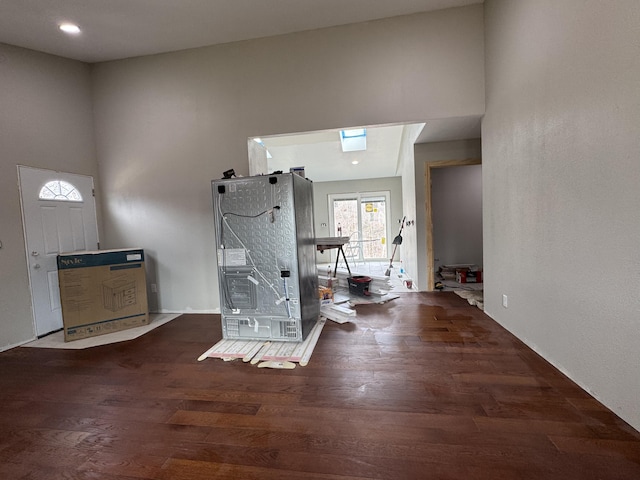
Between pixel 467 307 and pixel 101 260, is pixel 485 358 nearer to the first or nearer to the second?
pixel 467 307

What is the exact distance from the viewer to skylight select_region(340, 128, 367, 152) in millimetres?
5375

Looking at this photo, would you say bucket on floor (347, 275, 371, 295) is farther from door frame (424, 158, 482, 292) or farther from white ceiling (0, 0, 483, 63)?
white ceiling (0, 0, 483, 63)

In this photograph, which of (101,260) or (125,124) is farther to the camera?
(125,124)

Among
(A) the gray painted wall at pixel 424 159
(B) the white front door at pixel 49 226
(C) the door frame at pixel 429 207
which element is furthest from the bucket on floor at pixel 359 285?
(B) the white front door at pixel 49 226

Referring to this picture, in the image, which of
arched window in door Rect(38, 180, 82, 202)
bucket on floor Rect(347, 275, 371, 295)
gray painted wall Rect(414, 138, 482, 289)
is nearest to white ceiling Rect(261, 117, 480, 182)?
gray painted wall Rect(414, 138, 482, 289)

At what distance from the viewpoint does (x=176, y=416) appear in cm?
168

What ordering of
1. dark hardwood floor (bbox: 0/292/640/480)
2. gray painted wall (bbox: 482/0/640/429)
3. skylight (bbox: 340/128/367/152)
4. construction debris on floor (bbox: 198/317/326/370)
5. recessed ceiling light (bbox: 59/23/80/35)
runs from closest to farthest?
1. dark hardwood floor (bbox: 0/292/640/480)
2. gray painted wall (bbox: 482/0/640/429)
3. construction debris on floor (bbox: 198/317/326/370)
4. recessed ceiling light (bbox: 59/23/80/35)
5. skylight (bbox: 340/128/367/152)

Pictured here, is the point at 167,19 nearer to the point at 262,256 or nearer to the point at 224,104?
the point at 224,104

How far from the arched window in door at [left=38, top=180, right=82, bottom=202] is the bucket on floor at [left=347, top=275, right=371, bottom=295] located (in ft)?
12.7

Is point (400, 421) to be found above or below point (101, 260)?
below

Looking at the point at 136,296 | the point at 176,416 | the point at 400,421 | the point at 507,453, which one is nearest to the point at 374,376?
the point at 400,421

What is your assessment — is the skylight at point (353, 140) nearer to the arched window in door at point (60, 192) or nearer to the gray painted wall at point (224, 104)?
the gray painted wall at point (224, 104)

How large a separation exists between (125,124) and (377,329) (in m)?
4.10

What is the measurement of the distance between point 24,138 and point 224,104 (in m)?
Answer: 2.16
